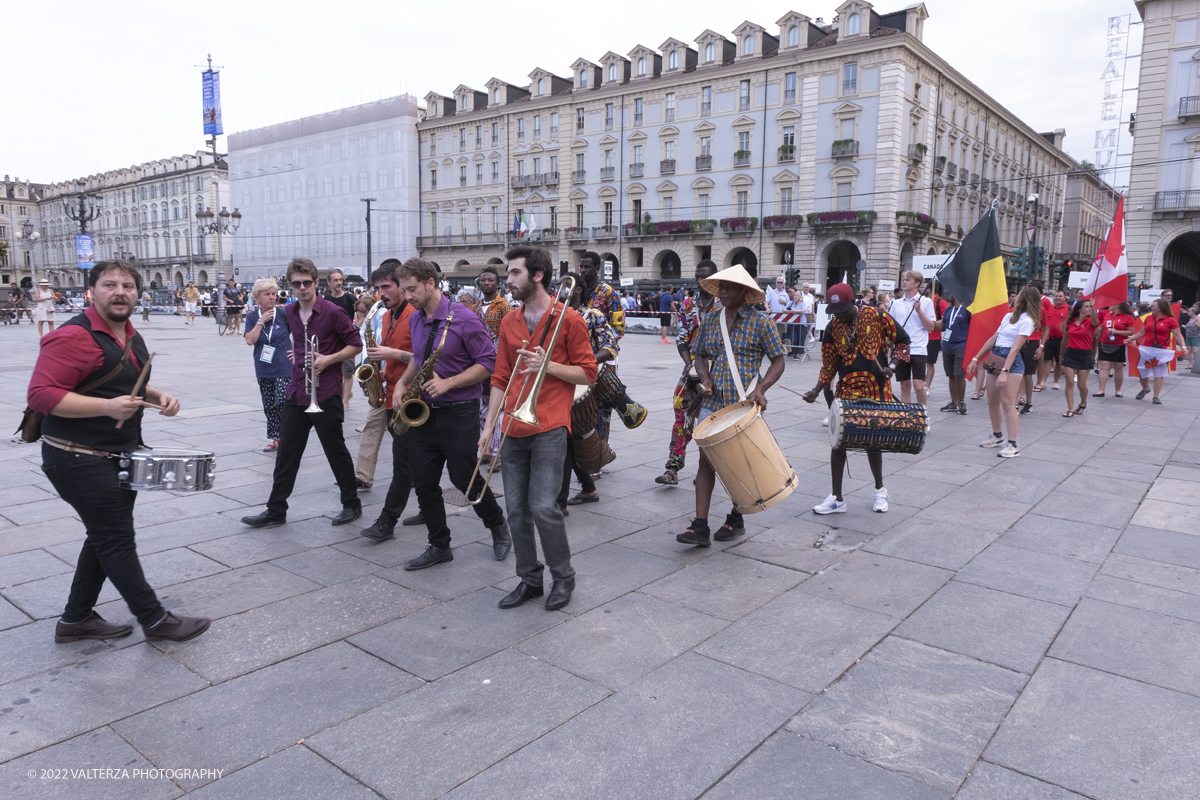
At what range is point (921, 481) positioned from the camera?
658 centimetres

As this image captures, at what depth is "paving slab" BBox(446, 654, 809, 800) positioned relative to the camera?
251 centimetres

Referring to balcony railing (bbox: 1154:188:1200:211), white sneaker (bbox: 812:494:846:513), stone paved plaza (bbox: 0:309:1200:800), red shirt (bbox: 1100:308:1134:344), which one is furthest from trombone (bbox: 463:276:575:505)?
balcony railing (bbox: 1154:188:1200:211)

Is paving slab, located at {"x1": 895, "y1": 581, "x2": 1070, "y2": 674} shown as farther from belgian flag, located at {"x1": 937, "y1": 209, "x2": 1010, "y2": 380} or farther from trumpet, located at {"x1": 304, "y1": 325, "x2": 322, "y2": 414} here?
belgian flag, located at {"x1": 937, "y1": 209, "x2": 1010, "y2": 380}

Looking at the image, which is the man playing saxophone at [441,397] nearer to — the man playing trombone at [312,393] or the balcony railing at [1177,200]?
the man playing trombone at [312,393]

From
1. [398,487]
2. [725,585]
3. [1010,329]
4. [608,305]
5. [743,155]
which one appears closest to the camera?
[725,585]

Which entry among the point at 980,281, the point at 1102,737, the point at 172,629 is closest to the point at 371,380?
the point at 172,629

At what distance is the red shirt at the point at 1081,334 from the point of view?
34.5 feet

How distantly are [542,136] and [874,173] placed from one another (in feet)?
75.7

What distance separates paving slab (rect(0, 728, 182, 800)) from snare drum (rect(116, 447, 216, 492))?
1.00m

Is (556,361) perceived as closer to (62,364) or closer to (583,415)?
(583,415)

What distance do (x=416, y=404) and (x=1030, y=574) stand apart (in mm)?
3571

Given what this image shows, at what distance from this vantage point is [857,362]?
546 cm

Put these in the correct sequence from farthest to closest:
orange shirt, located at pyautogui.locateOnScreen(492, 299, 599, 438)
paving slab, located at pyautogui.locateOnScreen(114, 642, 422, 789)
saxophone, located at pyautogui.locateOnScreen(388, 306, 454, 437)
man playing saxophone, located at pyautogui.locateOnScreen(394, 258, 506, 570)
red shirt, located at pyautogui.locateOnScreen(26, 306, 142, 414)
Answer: man playing saxophone, located at pyautogui.locateOnScreen(394, 258, 506, 570)
saxophone, located at pyautogui.locateOnScreen(388, 306, 454, 437)
orange shirt, located at pyautogui.locateOnScreen(492, 299, 599, 438)
red shirt, located at pyautogui.locateOnScreen(26, 306, 142, 414)
paving slab, located at pyautogui.locateOnScreen(114, 642, 422, 789)

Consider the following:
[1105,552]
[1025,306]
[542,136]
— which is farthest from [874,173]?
[1105,552]
